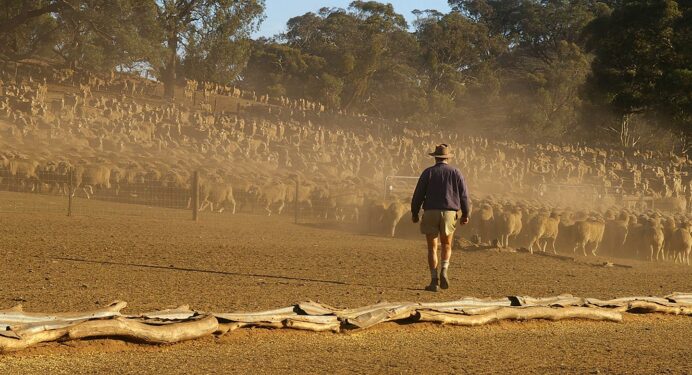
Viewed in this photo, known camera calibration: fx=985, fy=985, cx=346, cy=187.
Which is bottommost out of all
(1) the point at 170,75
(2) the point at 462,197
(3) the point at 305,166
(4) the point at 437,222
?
(4) the point at 437,222

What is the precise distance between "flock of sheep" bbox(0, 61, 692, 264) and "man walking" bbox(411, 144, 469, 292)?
1190cm

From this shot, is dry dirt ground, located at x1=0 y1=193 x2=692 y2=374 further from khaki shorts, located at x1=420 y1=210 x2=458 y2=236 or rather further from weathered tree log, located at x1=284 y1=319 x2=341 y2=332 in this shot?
khaki shorts, located at x1=420 y1=210 x2=458 y2=236

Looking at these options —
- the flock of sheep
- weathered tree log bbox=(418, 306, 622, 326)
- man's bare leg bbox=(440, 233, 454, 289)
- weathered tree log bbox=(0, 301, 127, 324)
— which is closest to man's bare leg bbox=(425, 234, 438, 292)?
man's bare leg bbox=(440, 233, 454, 289)

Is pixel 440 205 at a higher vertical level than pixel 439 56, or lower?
lower

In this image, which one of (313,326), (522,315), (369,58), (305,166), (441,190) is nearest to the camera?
(313,326)

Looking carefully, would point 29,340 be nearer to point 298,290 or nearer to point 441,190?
point 298,290

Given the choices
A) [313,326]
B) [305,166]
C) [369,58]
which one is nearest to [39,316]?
[313,326]

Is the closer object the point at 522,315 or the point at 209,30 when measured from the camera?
the point at 522,315

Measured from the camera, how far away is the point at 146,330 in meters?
8.66

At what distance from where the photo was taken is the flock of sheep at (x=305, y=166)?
2664cm

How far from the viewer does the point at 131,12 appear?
46.6m

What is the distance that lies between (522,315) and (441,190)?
9.02 feet

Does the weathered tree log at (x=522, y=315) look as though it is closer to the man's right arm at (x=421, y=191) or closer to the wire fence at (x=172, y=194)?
the man's right arm at (x=421, y=191)

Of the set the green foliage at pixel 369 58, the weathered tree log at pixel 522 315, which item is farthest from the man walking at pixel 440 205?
the green foliage at pixel 369 58
